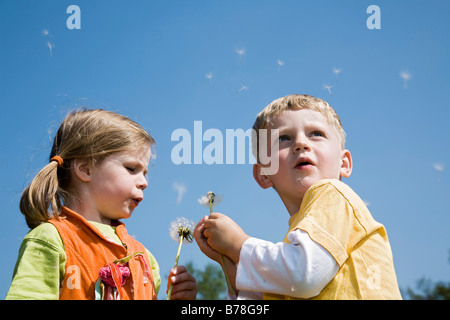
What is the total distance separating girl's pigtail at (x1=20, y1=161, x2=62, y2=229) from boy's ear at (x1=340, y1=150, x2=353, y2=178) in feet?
6.45

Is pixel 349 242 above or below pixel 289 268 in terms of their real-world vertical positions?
above

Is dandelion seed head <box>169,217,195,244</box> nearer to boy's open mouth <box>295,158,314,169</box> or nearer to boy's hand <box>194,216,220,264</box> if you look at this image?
boy's hand <box>194,216,220,264</box>

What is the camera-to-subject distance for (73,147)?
3.48 metres

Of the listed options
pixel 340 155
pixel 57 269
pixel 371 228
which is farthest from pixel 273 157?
pixel 57 269

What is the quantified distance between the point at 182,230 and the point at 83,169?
36.8 inches

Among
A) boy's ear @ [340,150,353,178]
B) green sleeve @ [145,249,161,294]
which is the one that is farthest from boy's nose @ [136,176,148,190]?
boy's ear @ [340,150,353,178]

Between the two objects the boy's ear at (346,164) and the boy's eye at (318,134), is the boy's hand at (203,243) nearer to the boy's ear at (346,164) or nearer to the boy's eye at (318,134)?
the boy's eye at (318,134)

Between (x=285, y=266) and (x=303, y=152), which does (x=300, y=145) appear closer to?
(x=303, y=152)

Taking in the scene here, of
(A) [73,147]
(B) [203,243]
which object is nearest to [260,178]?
(B) [203,243]

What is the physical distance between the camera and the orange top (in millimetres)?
2873

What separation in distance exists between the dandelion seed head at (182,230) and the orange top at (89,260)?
1.10 feet

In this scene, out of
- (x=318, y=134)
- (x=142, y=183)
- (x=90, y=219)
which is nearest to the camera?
(x=318, y=134)
